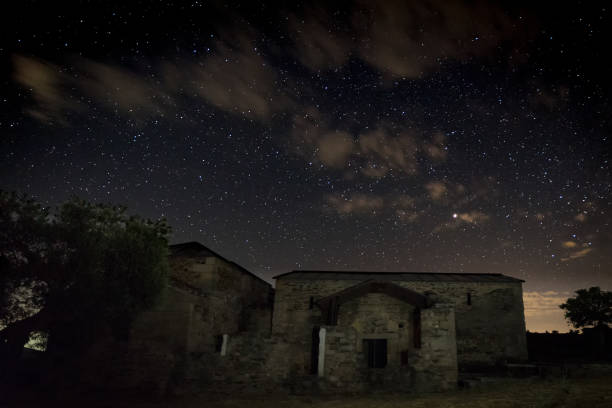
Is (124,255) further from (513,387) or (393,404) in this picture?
(513,387)

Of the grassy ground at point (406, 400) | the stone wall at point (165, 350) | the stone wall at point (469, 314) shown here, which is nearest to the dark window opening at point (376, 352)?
the stone wall at point (469, 314)

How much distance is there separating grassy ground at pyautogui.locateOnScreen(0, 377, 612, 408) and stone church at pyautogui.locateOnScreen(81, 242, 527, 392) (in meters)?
0.66

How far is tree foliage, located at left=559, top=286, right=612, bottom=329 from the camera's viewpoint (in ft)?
71.3

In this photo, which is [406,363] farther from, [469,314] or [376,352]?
[469,314]

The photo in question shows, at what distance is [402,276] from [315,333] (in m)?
8.14

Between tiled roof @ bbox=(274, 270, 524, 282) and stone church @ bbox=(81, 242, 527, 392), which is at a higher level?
tiled roof @ bbox=(274, 270, 524, 282)

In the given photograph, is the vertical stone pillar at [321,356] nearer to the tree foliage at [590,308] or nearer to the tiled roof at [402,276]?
the tiled roof at [402,276]

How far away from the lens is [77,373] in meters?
13.7

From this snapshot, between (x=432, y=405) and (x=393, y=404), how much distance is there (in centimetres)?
119

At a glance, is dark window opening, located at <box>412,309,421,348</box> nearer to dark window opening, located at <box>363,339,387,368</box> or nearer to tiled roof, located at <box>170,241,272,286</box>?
dark window opening, located at <box>363,339,387,368</box>

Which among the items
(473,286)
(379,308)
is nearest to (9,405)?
(379,308)

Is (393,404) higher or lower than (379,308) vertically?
lower

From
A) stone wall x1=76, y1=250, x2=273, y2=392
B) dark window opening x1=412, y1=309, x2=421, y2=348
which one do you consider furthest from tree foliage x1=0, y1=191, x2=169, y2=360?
dark window opening x1=412, y1=309, x2=421, y2=348

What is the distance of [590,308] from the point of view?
22.0 metres
